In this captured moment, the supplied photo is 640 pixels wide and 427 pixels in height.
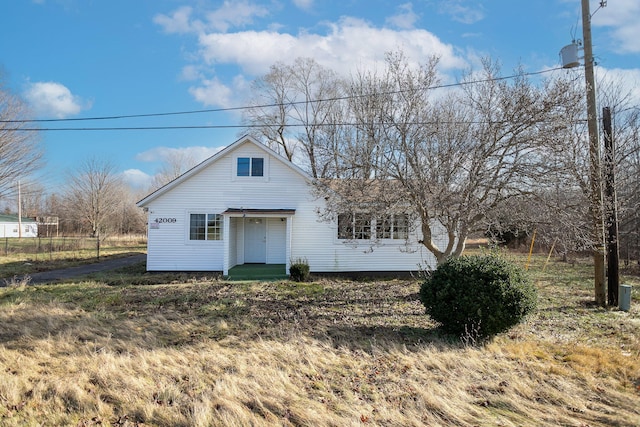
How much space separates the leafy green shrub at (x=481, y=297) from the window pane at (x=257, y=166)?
1024 cm

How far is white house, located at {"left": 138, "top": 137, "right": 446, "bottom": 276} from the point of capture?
14961mm

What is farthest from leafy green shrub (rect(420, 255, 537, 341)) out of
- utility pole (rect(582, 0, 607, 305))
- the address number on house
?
the address number on house

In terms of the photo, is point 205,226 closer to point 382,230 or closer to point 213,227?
→ point 213,227

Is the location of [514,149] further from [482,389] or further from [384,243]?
[384,243]

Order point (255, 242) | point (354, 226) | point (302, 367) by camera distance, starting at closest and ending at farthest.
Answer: point (302, 367) < point (354, 226) < point (255, 242)

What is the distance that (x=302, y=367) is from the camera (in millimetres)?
5016

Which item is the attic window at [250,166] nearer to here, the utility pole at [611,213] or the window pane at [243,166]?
the window pane at [243,166]

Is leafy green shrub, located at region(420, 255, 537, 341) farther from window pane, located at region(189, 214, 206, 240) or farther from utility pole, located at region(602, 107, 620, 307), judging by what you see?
window pane, located at region(189, 214, 206, 240)

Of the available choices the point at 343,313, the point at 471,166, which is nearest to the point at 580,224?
the point at 471,166

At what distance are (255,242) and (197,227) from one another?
2.72 m

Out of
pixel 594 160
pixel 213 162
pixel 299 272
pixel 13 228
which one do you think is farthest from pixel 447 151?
pixel 13 228

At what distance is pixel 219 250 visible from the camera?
15.1 metres

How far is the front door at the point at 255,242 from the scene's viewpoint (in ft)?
54.4

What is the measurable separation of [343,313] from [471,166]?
172 inches
